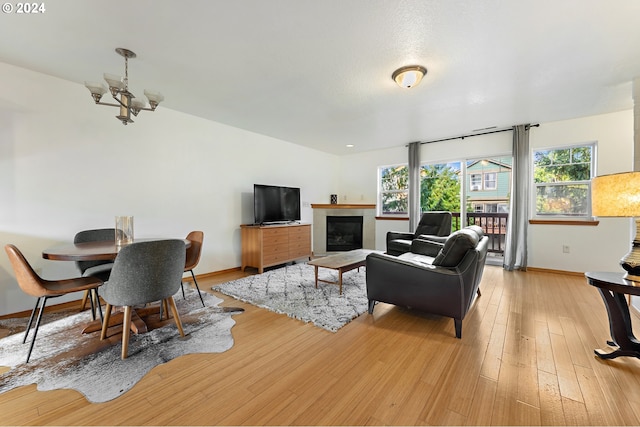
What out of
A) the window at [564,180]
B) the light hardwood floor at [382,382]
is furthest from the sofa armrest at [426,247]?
the window at [564,180]

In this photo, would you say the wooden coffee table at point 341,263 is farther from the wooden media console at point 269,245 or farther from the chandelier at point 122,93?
the chandelier at point 122,93

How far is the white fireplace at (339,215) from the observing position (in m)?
5.93

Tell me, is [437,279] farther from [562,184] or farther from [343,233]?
[343,233]

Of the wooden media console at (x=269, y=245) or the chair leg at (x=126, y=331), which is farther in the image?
the wooden media console at (x=269, y=245)

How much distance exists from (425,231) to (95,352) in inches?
175

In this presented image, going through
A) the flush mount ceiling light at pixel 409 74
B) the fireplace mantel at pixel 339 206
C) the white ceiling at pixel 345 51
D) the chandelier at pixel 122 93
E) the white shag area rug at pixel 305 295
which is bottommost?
the white shag area rug at pixel 305 295

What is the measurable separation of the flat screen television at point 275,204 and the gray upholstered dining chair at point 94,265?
2058mm

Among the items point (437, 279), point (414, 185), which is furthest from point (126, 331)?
point (414, 185)

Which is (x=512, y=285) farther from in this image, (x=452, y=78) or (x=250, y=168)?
(x=250, y=168)

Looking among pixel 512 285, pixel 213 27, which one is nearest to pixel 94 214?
pixel 213 27

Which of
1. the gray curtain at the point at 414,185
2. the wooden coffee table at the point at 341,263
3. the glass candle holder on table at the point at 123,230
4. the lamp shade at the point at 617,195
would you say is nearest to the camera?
the lamp shade at the point at 617,195

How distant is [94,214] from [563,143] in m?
6.72

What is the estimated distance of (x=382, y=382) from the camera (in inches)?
63.1

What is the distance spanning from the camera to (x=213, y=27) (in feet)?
6.38
